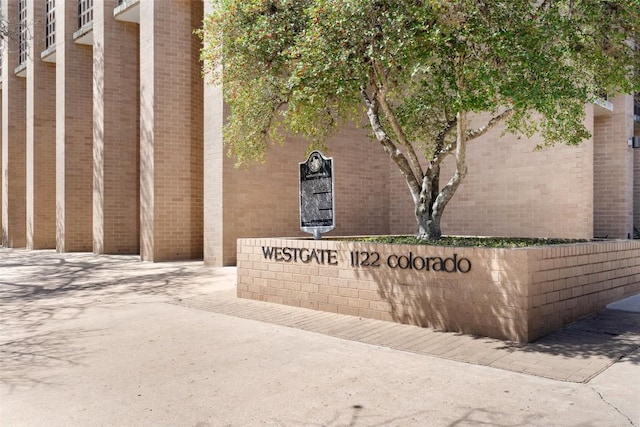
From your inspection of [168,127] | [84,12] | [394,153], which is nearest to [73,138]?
[84,12]

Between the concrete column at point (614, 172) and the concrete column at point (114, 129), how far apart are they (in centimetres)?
1769

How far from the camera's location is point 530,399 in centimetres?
447

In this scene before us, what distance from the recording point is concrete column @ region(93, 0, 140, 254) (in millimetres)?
20438

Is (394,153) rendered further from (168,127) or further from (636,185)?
(636,185)

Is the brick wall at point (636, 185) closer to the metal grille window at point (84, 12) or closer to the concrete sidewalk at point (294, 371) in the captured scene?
the concrete sidewalk at point (294, 371)

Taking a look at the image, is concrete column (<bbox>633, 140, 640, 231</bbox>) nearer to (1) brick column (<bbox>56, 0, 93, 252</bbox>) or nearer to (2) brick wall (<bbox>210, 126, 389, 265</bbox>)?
(2) brick wall (<bbox>210, 126, 389, 265</bbox>)

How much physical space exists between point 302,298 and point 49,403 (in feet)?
16.1

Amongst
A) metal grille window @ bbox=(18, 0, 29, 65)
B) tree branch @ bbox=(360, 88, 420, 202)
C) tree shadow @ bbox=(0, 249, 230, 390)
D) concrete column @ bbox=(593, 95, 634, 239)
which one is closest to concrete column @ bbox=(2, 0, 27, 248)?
metal grille window @ bbox=(18, 0, 29, 65)

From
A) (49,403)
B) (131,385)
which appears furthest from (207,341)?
(49,403)

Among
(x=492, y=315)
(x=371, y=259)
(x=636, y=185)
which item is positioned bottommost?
(x=492, y=315)

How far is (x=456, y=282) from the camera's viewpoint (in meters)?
6.94

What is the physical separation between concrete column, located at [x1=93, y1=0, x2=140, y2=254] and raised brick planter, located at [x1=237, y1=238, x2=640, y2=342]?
1318 centimetres

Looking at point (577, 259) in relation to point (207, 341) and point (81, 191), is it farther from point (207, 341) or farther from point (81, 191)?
point (81, 191)

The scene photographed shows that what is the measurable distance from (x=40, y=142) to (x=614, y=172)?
83.3 ft
